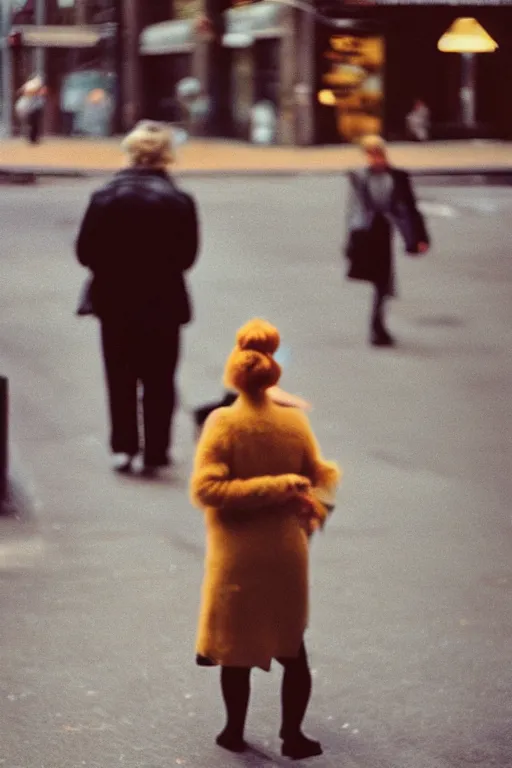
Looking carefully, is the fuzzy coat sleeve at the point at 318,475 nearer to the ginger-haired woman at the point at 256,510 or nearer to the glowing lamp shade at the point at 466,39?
the ginger-haired woman at the point at 256,510

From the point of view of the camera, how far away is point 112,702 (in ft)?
18.3

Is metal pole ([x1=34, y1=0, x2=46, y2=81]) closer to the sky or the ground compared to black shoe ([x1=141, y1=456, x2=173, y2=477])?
closer to the ground

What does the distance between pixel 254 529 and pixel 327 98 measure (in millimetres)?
41376

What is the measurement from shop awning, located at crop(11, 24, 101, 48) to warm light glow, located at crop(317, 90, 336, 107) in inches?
631

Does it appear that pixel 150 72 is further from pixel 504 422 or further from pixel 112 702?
pixel 112 702

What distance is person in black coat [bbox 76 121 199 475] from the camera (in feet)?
29.4

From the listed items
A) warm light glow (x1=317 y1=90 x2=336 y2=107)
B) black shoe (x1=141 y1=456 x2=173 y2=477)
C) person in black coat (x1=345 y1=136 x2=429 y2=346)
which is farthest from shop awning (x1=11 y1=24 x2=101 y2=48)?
black shoe (x1=141 y1=456 x2=173 y2=477)

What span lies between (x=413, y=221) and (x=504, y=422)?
3.25 m

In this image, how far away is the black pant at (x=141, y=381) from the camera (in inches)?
362

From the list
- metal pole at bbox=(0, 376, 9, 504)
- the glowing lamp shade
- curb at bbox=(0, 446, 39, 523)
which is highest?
metal pole at bbox=(0, 376, 9, 504)

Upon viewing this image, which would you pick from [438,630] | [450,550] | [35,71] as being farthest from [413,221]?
[35,71]

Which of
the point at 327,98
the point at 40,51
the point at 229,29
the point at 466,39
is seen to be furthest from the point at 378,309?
the point at 40,51

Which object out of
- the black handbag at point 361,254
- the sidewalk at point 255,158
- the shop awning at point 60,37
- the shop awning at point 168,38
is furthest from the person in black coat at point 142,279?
the shop awning at point 60,37

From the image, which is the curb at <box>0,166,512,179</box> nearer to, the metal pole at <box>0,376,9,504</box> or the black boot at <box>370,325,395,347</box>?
the black boot at <box>370,325,395,347</box>
